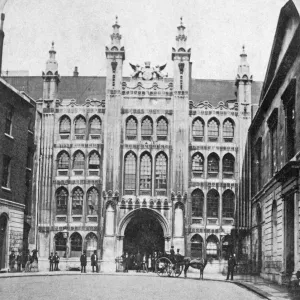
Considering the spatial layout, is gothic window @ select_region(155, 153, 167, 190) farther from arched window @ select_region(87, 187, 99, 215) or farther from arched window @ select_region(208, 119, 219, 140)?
arched window @ select_region(87, 187, 99, 215)

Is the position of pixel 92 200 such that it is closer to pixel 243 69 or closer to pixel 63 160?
pixel 63 160

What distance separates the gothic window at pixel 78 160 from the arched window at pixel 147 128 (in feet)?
15.4

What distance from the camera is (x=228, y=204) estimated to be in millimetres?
44688

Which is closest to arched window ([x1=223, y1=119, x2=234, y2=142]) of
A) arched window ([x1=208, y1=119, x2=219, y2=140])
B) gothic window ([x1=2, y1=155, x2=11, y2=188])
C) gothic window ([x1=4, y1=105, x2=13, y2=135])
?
arched window ([x1=208, y1=119, x2=219, y2=140])

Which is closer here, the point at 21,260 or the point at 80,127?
the point at 21,260

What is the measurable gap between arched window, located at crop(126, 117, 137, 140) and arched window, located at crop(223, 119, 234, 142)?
21.2ft

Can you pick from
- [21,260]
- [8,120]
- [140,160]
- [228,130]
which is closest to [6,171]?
[8,120]

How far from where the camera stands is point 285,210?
2505 cm

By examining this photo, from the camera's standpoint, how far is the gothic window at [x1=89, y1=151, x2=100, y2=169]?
45.0 meters

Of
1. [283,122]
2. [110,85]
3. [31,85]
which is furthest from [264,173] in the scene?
[31,85]

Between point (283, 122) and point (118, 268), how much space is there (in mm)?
19247

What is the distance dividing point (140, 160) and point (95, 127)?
4104mm

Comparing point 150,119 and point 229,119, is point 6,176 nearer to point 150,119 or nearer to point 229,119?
point 150,119

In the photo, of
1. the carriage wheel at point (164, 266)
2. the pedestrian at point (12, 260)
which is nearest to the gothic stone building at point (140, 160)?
the pedestrian at point (12, 260)
